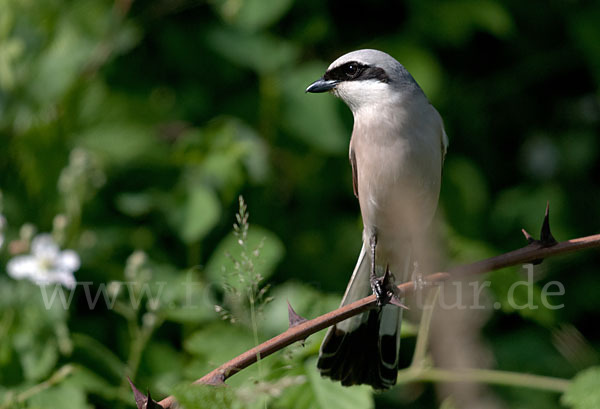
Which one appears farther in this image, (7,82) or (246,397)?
(7,82)

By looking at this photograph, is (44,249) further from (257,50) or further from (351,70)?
(257,50)

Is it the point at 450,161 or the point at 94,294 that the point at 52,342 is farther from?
the point at 450,161

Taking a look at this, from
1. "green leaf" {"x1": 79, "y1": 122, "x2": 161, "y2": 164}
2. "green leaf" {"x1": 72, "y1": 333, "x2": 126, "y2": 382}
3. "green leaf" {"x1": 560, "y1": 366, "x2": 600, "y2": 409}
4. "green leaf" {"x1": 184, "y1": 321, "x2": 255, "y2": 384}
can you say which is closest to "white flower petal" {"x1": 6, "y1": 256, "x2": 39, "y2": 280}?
"green leaf" {"x1": 72, "y1": 333, "x2": 126, "y2": 382}

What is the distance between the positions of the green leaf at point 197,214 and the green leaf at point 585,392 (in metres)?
1.61

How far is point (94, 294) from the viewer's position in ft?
10.2

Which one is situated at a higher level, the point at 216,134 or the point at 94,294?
the point at 216,134

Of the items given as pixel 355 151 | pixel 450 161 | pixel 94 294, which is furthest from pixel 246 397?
pixel 450 161

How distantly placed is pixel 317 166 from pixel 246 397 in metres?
2.88

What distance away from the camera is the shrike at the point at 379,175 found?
2.14 metres

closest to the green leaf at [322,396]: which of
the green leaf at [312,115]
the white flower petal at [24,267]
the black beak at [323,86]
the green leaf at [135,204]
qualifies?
the black beak at [323,86]

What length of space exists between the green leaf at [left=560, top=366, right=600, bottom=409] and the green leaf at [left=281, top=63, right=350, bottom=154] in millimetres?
1783

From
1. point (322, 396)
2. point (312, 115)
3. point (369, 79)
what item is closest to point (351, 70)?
point (369, 79)

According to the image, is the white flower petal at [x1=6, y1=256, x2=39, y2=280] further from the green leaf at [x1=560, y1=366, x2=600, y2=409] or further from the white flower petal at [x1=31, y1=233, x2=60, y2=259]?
the green leaf at [x1=560, y1=366, x2=600, y2=409]

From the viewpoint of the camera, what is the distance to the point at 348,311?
1.46 metres
